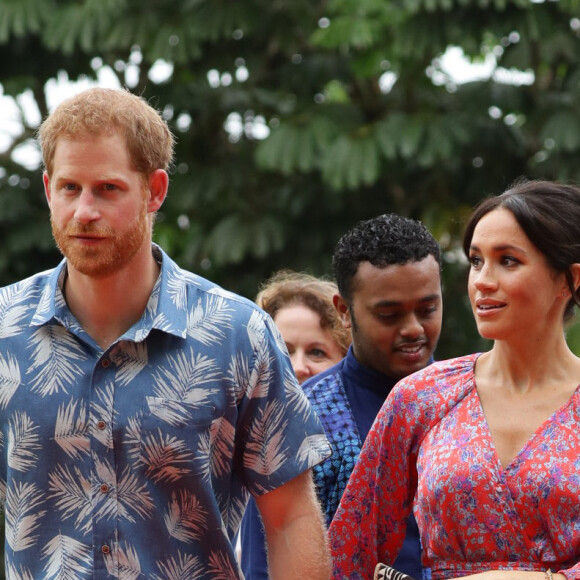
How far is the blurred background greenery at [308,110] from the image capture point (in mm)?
7582

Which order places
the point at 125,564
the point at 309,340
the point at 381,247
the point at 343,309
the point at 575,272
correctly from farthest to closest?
1. the point at 309,340
2. the point at 343,309
3. the point at 381,247
4. the point at 575,272
5. the point at 125,564

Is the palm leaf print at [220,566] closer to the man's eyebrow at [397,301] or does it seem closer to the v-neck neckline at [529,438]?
the v-neck neckline at [529,438]

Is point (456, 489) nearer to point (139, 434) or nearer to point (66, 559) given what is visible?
point (139, 434)

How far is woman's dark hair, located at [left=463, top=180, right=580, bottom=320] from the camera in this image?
3.55 metres

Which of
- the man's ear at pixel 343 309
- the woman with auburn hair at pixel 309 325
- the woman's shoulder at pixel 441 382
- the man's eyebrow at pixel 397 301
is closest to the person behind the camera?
the woman's shoulder at pixel 441 382

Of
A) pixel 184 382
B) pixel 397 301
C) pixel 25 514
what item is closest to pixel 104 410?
pixel 184 382

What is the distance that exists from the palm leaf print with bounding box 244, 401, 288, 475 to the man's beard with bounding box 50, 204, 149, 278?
519 mm

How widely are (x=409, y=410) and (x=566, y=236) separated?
603 mm

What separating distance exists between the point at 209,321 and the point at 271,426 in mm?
304

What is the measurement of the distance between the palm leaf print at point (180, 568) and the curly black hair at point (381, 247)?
3.91ft

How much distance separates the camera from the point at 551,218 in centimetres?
357

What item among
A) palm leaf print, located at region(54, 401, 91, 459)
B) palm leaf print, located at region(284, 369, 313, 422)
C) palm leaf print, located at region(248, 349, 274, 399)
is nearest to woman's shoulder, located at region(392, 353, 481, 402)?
palm leaf print, located at region(284, 369, 313, 422)

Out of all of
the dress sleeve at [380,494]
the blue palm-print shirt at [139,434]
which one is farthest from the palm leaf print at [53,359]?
the dress sleeve at [380,494]

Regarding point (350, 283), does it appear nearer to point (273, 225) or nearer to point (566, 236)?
point (566, 236)
